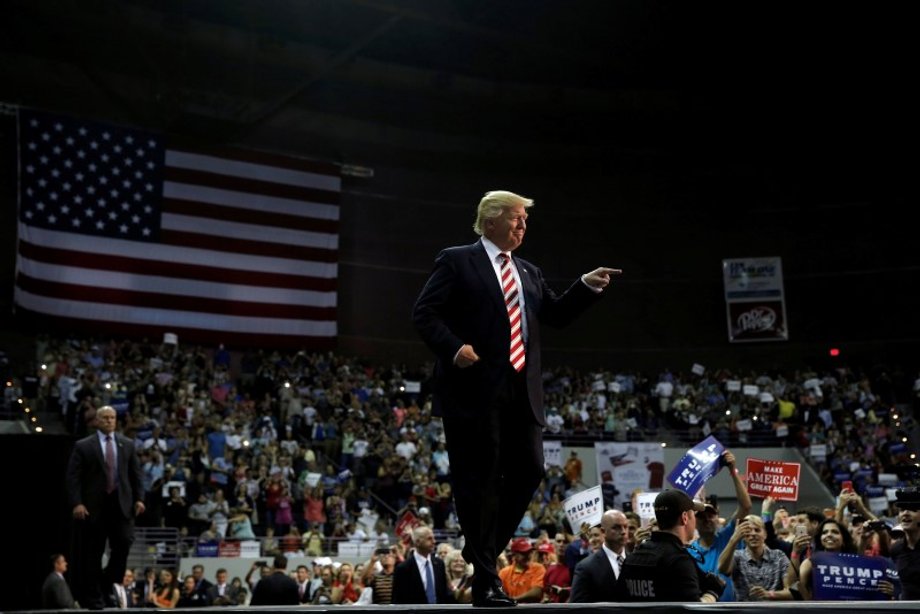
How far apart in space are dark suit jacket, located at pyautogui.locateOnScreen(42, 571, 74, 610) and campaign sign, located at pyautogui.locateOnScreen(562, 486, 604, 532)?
4099mm

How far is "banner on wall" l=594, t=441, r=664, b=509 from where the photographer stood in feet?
74.3

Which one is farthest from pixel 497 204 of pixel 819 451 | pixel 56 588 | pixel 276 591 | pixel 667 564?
pixel 819 451

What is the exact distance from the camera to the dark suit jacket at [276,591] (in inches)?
407

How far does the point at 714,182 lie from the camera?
30.3m

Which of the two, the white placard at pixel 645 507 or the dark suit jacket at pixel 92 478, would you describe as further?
the white placard at pixel 645 507

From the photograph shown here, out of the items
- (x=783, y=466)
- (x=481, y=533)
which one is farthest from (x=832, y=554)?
(x=481, y=533)

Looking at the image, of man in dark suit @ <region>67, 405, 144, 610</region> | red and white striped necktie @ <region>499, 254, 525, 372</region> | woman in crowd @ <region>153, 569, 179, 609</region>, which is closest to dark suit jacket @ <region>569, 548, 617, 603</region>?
red and white striped necktie @ <region>499, 254, 525, 372</region>

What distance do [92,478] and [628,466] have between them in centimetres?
1683

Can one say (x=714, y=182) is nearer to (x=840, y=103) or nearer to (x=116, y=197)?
(x=840, y=103)

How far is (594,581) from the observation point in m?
6.36

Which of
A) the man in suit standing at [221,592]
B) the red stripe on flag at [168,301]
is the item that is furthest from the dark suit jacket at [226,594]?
the red stripe on flag at [168,301]

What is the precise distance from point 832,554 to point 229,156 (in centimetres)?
2035

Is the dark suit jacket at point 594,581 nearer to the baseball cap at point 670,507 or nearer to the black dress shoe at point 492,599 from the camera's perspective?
the baseball cap at point 670,507

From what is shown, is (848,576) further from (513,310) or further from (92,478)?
(92,478)
